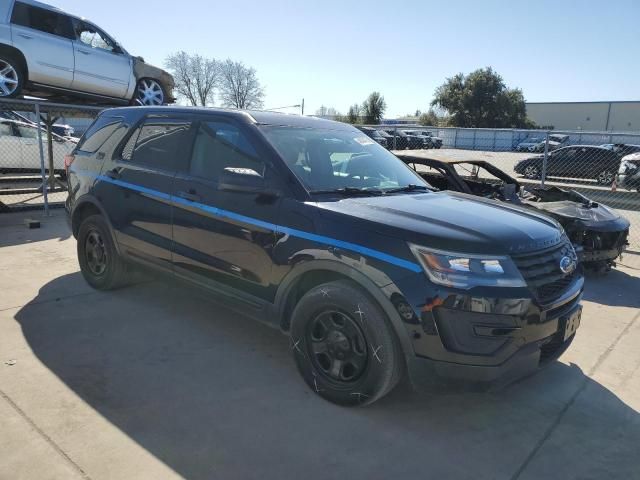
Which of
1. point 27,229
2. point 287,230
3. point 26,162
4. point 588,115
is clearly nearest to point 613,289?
point 287,230

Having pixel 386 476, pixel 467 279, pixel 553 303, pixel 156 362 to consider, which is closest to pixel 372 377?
pixel 386 476

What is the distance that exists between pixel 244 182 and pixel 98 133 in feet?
8.28

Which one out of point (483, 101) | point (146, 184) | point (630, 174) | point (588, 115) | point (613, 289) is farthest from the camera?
point (588, 115)

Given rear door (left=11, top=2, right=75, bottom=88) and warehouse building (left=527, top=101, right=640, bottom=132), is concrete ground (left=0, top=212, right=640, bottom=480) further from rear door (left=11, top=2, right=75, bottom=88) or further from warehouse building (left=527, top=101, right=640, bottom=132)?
warehouse building (left=527, top=101, right=640, bottom=132)

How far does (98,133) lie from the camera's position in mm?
5066

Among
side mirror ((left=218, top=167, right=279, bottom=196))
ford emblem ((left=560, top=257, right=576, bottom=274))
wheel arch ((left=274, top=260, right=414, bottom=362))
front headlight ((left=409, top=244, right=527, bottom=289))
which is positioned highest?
side mirror ((left=218, top=167, right=279, bottom=196))

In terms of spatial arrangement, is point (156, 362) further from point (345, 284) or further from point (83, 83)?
point (83, 83)

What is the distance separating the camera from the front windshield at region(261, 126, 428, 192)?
11.5 feet

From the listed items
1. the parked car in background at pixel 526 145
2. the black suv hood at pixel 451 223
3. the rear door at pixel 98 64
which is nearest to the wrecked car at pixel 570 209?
the black suv hood at pixel 451 223

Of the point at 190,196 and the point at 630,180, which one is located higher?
the point at 190,196

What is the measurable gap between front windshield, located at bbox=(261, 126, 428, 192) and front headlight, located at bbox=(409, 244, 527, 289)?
1008mm

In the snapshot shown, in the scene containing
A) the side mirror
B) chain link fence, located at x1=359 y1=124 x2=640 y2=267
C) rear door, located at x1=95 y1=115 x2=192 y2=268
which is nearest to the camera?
the side mirror

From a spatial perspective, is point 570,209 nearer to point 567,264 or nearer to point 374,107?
point 567,264

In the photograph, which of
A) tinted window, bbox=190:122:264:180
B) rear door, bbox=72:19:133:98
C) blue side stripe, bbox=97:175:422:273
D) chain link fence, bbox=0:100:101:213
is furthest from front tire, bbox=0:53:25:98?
tinted window, bbox=190:122:264:180
